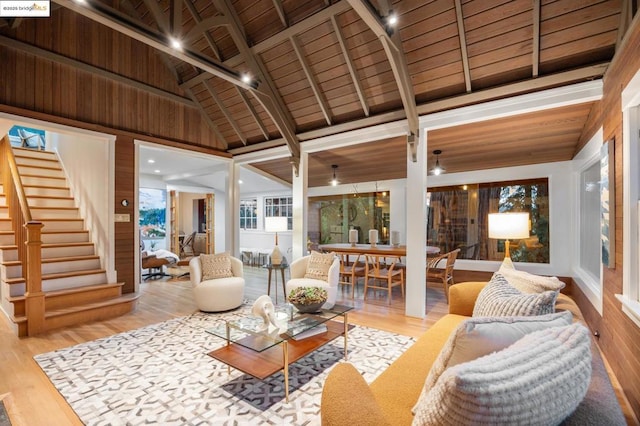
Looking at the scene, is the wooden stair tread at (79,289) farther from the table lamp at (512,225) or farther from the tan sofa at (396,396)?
the table lamp at (512,225)

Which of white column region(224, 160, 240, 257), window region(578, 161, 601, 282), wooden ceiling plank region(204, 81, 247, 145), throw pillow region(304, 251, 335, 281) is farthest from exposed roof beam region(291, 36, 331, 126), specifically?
window region(578, 161, 601, 282)

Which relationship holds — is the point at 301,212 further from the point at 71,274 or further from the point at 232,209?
the point at 71,274

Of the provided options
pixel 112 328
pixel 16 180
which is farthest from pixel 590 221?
pixel 16 180

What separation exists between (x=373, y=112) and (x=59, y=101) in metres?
4.45

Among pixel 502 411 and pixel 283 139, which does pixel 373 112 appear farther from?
pixel 502 411

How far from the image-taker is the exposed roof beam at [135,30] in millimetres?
2664

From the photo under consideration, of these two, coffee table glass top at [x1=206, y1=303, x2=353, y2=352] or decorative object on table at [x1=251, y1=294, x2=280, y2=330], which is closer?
coffee table glass top at [x1=206, y1=303, x2=353, y2=352]

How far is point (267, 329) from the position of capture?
97.4 inches

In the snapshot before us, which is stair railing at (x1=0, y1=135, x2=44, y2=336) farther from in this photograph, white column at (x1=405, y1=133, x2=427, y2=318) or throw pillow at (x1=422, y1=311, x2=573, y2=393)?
white column at (x1=405, y1=133, x2=427, y2=318)

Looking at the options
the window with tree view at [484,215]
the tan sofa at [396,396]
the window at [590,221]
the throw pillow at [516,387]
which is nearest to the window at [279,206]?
the window with tree view at [484,215]

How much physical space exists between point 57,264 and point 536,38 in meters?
6.53

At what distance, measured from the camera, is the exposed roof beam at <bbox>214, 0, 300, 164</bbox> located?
4078 mm

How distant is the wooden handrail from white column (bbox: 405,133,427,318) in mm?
4811

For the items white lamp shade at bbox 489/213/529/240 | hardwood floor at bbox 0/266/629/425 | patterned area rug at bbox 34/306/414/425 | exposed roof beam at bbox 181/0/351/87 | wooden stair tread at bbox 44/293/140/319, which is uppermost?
exposed roof beam at bbox 181/0/351/87
